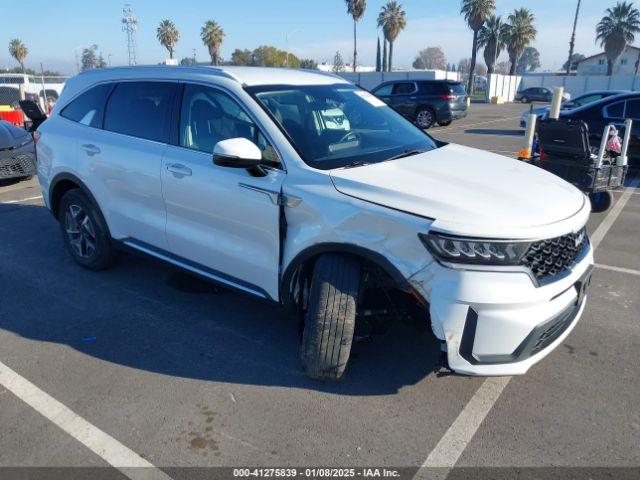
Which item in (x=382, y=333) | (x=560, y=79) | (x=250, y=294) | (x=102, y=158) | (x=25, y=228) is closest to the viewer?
(x=382, y=333)

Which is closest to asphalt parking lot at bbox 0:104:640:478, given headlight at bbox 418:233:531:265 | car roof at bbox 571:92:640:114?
headlight at bbox 418:233:531:265

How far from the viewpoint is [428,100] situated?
19359 millimetres

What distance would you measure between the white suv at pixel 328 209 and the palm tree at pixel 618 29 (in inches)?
2880

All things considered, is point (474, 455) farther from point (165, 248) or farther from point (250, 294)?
point (165, 248)

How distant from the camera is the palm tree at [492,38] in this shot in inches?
2363

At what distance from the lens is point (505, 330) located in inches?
100

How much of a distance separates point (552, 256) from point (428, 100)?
17.7m

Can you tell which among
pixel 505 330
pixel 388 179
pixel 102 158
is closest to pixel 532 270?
pixel 505 330

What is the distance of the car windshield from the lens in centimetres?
328

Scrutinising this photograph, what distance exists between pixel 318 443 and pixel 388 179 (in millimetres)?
1481

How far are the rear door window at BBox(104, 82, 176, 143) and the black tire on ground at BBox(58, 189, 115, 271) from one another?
782 millimetres

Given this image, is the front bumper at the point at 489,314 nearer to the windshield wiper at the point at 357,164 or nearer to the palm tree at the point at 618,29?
the windshield wiper at the point at 357,164

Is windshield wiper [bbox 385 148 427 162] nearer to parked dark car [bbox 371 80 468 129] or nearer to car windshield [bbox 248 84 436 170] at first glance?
car windshield [bbox 248 84 436 170]

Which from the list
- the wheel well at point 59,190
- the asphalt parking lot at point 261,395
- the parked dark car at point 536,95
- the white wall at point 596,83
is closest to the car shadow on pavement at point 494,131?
the asphalt parking lot at point 261,395
